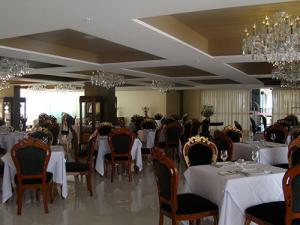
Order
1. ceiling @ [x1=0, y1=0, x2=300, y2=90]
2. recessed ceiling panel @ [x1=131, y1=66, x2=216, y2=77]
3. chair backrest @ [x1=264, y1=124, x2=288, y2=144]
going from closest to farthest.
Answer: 1. ceiling @ [x1=0, y1=0, x2=300, y2=90]
2. chair backrest @ [x1=264, y1=124, x2=288, y2=144]
3. recessed ceiling panel @ [x1=131, y1=66, x2=216, y2=77]

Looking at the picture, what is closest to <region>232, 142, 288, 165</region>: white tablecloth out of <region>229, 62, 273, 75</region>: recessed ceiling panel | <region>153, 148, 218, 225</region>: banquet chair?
<region>153, 148, 218, 225</region>: banquet chair

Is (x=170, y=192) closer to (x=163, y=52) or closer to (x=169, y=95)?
(x=163, y=52)

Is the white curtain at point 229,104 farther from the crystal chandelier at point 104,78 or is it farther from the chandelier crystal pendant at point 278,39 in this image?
the chandelier crystal pendant at point 278,39

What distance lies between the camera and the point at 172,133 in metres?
8.97

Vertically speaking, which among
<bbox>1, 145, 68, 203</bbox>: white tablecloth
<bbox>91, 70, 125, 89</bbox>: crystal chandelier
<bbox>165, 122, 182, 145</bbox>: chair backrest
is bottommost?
<bbox>1, 145, 68, 203</bbox>: white tablecloth

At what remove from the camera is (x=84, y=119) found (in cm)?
1142

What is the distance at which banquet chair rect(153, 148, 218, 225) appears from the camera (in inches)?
128

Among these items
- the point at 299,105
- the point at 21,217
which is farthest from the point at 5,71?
the point at 299,105

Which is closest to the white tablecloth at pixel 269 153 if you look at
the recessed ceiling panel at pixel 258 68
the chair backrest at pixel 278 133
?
the chair backrest at pixel 278 133

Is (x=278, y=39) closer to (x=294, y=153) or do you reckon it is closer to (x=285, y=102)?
(x=294, y=153)

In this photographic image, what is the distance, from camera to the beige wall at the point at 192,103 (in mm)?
18572

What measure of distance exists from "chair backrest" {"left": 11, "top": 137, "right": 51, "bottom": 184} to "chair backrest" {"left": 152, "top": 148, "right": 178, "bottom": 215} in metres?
1.78

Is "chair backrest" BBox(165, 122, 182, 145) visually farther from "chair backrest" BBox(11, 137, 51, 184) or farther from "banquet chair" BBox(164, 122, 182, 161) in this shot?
"chair backrest" BBox(11, 137, 51, 184)

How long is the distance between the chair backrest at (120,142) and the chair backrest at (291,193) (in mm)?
4117
